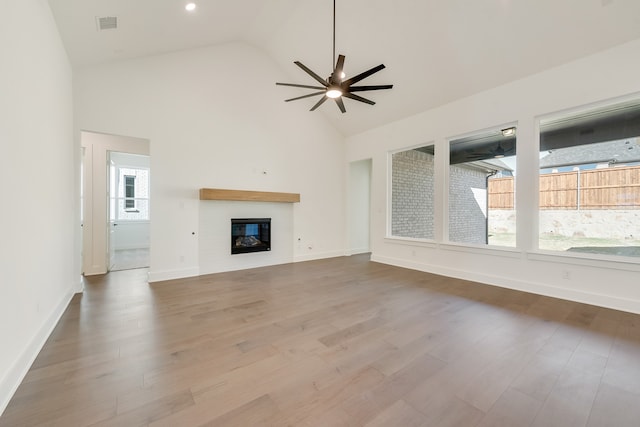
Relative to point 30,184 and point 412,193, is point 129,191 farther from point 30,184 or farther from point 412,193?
point 412,193

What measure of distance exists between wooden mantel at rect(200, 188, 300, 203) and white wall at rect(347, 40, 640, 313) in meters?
2.75

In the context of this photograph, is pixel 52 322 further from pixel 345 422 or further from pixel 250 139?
pixel 250 139

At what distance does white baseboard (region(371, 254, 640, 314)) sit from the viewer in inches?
128

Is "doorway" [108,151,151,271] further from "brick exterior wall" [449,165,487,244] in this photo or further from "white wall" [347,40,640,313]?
"brick exterior wall" [449,165,487,244]

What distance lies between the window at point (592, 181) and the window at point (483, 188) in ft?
1.50

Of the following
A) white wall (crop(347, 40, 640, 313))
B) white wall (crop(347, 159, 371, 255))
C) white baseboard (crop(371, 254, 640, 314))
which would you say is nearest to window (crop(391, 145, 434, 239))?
white wall (crop(347, 40, 640, 313))

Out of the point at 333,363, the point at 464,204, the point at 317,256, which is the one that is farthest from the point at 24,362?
the point at 464,204

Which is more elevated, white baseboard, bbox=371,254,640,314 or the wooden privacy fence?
the wooden privacy fence

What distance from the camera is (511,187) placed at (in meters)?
4.39

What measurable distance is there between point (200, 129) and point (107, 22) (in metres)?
1.98

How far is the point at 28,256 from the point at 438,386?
3361 mm

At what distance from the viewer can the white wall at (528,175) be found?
3295 mm

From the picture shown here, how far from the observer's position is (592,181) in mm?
3699

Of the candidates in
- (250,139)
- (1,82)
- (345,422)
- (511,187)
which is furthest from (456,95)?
(1,82)
